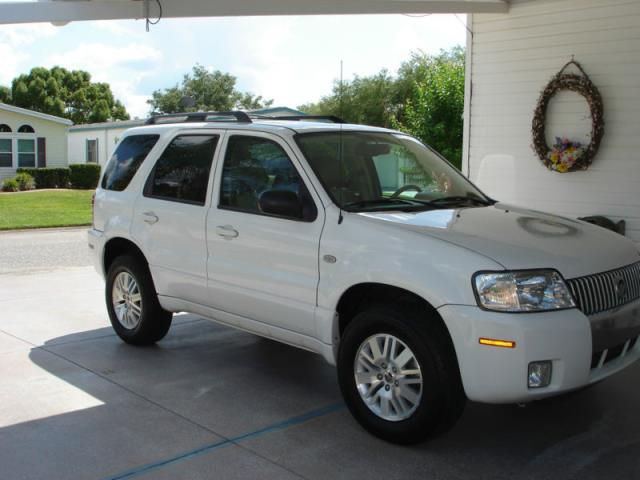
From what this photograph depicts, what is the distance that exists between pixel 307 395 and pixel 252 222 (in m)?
1.33

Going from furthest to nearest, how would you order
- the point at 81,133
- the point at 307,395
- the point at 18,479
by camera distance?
the point at 81,133 → the point at 307,395 → the point at 18,479

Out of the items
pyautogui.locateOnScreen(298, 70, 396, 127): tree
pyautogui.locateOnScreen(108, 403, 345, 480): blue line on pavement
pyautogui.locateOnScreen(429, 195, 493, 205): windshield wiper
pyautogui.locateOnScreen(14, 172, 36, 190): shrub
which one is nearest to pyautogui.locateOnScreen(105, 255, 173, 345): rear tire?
pyautogui.locateOnScreen(108, 403, 345, 480): blue line on pavement

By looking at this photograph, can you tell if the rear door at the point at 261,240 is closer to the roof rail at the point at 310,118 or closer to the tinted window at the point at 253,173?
the tinted window at the point at 253,173

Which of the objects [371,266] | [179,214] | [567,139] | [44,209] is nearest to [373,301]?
[371,266]

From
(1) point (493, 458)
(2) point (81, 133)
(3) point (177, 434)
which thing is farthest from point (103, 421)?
(2) point (81, 133)

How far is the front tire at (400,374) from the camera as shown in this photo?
4.10 metres

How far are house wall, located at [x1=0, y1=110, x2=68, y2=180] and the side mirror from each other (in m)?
33.9

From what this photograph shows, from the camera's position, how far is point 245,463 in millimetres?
4117

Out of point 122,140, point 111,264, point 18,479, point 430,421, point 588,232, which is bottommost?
point 18,479

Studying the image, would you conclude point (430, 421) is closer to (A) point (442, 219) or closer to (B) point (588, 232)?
(A) point (442, 219)

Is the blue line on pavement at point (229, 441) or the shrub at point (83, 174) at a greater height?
the shrub at point (83, 174)

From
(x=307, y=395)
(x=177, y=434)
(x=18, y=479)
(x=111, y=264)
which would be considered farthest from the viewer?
(x=111, y=264)

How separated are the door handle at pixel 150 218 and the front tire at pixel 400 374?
2248mm

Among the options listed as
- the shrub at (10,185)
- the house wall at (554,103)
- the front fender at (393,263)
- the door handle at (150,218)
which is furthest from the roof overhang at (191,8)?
the shrub at (10,185)
